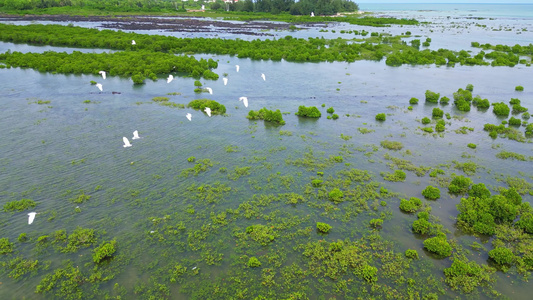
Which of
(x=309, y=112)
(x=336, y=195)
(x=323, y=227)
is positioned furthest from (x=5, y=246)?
(x=309, y=112)

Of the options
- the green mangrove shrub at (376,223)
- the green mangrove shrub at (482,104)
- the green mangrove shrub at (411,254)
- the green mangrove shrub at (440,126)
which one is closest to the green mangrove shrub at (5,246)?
the green mangrove shrub at (376,223)

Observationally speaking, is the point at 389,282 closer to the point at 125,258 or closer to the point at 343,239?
the point at 343,239

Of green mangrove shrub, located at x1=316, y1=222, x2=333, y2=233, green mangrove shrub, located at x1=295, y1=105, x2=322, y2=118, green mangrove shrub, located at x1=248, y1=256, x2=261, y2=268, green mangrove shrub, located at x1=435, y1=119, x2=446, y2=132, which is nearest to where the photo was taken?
green mangrove shrub, located at x1=248, y1=256, x2=261, y2=268

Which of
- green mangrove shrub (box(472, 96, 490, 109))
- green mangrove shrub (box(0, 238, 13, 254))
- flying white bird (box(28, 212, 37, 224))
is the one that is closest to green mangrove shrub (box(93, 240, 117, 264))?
green mangrove shrub (box(0, 238, 13, 254))

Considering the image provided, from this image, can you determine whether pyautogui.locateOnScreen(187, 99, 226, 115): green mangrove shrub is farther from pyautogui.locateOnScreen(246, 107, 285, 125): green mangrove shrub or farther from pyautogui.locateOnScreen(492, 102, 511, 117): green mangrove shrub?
pyautogui.locateOnScreen(492, 102, 511, 117): green mangrove shrub

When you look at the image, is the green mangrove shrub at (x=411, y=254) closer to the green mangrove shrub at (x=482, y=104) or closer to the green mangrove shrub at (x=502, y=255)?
the green mangrove shrub at (x=502, y=255)
